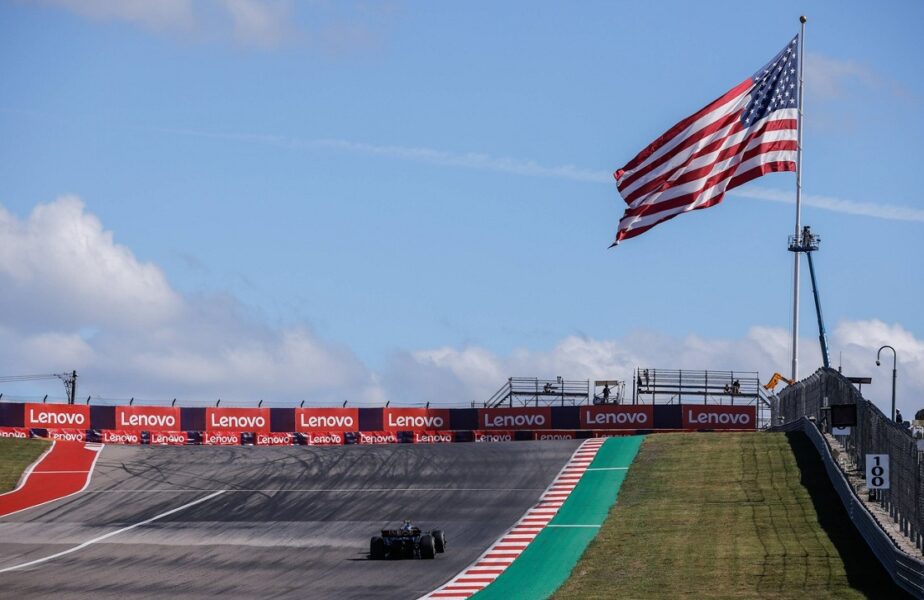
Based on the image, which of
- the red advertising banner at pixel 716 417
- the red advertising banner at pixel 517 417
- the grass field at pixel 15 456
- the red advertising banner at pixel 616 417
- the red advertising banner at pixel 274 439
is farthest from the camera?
the red advertising banner at pixel 517 417

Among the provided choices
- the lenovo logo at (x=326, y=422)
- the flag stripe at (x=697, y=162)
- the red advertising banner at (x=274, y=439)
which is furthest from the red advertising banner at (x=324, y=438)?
the flag stripe at (x=697, y=162)

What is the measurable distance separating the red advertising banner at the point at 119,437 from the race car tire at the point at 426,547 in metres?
30.8

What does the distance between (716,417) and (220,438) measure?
2491cm

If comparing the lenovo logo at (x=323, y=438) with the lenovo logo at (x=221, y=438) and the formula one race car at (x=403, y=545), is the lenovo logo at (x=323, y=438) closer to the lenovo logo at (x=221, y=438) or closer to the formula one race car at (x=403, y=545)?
the lenovo logo at (x=221, y=438)

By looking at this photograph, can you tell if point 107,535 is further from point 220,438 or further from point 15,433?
point 220,438

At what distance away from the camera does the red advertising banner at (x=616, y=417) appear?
2660 inches

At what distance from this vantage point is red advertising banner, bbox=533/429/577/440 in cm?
6775

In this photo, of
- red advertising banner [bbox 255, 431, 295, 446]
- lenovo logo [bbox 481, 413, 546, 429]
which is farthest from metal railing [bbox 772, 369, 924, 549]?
red advertising banner [bbox 255, 431, 295, 446]

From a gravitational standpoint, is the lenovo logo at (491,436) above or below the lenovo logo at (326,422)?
below

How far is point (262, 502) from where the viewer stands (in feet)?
158

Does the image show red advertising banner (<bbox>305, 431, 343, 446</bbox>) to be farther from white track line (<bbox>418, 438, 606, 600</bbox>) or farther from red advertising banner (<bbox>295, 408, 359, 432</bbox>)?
white track line (<bbox>418, 438, 606, 600</bbox>)

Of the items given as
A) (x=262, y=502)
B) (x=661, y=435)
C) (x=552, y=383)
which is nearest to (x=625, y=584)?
(x=262, y=502)

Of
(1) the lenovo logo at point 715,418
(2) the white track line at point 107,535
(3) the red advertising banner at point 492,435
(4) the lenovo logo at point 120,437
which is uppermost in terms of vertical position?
(1) the lenovo logo at point 715,418

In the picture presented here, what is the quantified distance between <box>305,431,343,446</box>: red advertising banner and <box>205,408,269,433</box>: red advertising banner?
7.26 ft
